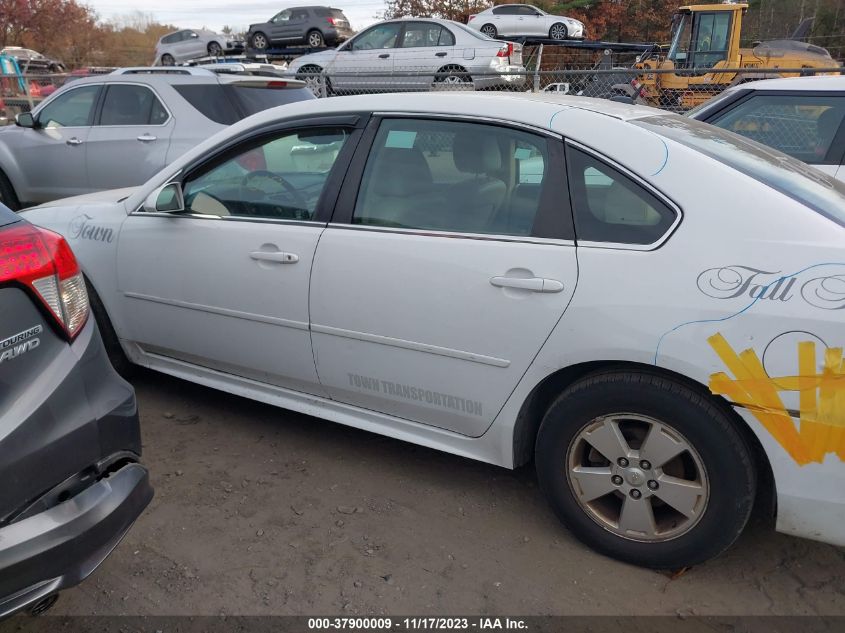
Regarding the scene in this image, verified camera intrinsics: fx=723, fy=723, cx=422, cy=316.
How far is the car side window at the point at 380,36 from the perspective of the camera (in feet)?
53.9

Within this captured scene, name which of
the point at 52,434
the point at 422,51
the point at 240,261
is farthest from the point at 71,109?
the point at 422,51

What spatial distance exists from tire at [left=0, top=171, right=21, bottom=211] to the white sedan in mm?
5561

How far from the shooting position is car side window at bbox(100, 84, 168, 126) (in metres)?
7.06

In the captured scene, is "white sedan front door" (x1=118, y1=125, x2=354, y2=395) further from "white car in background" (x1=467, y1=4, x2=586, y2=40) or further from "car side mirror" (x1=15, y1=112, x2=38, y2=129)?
"white car in background" (x1=467, y1=4, x2=586, y2=40)

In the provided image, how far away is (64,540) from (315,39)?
27.0m

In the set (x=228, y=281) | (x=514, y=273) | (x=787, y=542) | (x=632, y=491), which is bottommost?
(x=787, y=542)

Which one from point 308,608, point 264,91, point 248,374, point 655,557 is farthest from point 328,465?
point 264,91

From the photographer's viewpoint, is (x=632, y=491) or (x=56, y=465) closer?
(x=56, y=465)

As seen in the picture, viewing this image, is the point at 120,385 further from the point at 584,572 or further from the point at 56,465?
the point at 584,572

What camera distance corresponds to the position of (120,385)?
2.37m

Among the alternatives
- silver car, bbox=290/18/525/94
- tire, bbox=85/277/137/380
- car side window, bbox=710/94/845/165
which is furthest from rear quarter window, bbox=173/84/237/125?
silver car, bbox=290/18/525/94

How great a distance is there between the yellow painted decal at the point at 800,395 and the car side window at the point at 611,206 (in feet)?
1.53

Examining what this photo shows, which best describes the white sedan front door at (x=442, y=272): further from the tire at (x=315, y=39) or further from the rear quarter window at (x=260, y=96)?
the tire at (x=315, y=39)

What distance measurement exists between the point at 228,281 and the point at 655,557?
221cm
